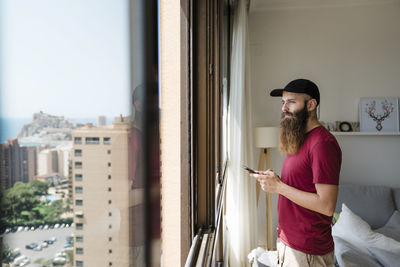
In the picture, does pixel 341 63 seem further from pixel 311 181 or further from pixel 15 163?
pixel 15 163

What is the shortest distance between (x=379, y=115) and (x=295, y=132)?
Result: 2242mm

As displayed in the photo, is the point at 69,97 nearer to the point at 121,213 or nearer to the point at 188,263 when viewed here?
the point at 121,213

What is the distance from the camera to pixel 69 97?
23 cm

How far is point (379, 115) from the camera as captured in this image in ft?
10.1

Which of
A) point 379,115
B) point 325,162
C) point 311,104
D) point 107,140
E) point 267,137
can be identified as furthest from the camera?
point 379,115

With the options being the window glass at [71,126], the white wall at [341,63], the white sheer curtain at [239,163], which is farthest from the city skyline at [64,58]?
the white wall at [341,63]

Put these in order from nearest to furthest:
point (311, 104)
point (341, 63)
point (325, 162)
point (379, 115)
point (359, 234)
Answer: point (325, 162)
point (311, 104)
point (359, 234)
point (379, 115)
point (341, 63)

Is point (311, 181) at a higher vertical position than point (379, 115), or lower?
lower

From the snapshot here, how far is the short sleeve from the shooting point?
3.99 ft

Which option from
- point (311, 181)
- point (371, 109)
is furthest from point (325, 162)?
point (371, 109)

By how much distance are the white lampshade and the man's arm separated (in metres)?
1.42

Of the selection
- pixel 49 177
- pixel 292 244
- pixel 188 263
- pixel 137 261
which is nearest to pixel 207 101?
pixel 188 263

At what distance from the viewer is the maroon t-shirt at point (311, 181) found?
4.03 feet

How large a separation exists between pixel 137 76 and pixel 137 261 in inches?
9.5
